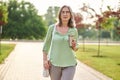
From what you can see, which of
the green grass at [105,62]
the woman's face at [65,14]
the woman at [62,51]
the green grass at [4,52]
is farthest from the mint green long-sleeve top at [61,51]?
the green grass at [4,52]

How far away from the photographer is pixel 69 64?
7.11m

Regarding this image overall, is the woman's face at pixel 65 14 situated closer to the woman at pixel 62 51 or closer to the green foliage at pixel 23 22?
the woman at pixel 62 51

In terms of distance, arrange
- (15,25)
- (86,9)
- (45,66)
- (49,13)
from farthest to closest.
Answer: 1. (49,13)
2. (15,25)
3. (86,9)
4. (45,66)

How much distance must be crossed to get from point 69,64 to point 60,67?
0.52 feet

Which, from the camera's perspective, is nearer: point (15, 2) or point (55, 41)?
point (55, 41)

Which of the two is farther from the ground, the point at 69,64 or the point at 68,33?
the point at 68,33

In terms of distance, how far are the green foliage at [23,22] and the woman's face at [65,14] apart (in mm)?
60090

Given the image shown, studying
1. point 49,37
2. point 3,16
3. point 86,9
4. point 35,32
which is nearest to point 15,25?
point 35,32

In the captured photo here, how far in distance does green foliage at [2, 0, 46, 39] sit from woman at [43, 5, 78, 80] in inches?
2364

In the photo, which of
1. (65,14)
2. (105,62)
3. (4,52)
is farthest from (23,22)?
(65,14)

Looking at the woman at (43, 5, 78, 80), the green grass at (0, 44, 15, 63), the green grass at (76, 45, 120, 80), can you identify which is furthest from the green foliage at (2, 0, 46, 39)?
the woman at (43, 5, 78, 80)

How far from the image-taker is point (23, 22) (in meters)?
68.4

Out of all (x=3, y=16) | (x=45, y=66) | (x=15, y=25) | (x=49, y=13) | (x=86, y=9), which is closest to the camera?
(x=45, y=66)

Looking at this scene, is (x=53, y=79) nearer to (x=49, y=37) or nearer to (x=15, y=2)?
(x=49, y=37)
